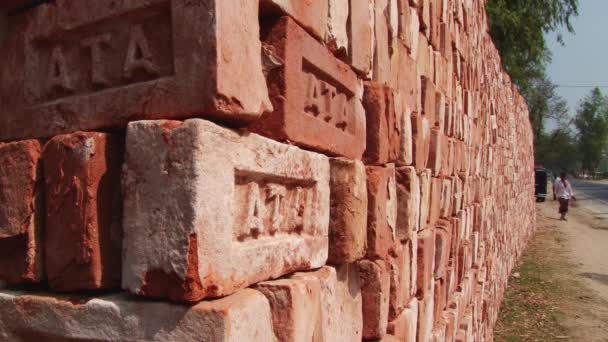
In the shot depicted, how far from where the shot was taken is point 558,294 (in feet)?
26.5

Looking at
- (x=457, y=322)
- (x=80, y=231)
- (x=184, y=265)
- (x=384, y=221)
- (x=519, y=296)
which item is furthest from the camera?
(x=519, y=296)

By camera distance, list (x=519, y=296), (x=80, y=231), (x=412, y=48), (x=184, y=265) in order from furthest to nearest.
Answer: (x=519, y=296) < (x=412, y=48) < (x=80, y=231) < (x=184, y=265)

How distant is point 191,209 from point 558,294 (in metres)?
8.12

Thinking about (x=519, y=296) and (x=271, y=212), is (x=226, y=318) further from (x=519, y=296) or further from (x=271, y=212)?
(x=519, y=296)

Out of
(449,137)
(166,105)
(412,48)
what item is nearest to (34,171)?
(166,105)

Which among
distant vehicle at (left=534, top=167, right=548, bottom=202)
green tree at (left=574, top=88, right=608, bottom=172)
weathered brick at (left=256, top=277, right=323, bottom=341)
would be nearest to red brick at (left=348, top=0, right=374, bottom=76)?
weathered brick at (left=256, top=277, right=323, bottom=341)

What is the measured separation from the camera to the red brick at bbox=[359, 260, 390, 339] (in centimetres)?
190

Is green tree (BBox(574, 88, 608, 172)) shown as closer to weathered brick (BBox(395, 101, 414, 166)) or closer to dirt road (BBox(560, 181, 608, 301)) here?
dirt road (BBox(560, 181, 608, 301))

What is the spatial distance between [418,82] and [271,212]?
170cm

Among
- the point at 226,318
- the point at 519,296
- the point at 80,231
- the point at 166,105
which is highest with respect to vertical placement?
the point at 166,105

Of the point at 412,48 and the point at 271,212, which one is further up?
the point at 412,48

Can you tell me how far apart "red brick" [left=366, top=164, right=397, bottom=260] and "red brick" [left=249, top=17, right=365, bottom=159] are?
0.37 feet

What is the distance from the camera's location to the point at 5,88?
1.32 meters

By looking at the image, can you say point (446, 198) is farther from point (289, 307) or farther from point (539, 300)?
point (539, 300)
